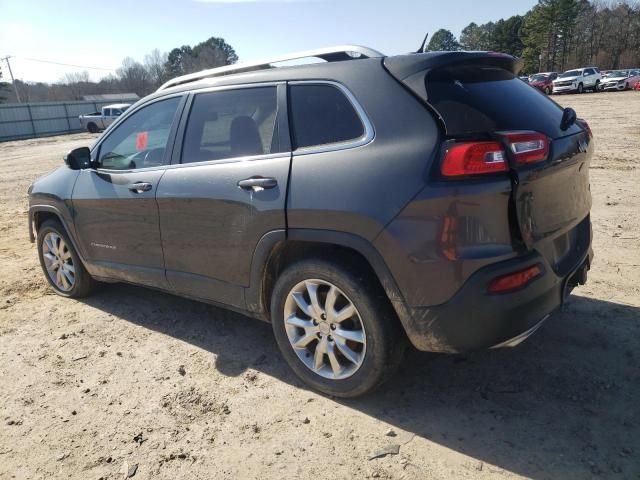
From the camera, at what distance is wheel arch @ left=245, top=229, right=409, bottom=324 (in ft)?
8.44

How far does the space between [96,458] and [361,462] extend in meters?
1.39

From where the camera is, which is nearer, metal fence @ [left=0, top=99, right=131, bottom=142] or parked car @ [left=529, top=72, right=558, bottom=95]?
metal fence @ [left=0, top=99, right=131, bottom=142]

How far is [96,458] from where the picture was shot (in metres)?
2.66

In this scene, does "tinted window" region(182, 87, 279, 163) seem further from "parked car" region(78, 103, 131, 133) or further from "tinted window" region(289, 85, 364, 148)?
"parked car" region(78, 103, 131, 133)

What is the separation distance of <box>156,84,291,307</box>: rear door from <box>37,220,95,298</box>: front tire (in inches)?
59.4

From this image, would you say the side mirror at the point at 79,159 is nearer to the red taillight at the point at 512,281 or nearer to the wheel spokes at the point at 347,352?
the wheel spokes at the point at 347,352

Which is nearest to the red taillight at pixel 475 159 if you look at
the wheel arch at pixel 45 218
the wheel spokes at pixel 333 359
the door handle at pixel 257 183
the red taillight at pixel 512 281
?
the red taillight at pixel 512 281

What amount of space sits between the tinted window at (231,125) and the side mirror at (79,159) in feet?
4.15

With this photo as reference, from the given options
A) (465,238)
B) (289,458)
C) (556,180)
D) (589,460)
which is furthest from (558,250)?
(289,458)

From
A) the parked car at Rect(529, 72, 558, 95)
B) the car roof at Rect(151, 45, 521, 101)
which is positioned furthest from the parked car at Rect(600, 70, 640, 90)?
the car roof at Rect(151, 45, 521, 101)

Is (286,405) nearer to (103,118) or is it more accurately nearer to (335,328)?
(335,328)

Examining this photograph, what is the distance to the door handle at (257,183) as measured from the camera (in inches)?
115

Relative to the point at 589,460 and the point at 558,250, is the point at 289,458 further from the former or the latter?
the point at 558,250

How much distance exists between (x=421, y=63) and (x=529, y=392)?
192 cm
